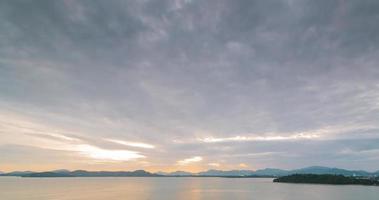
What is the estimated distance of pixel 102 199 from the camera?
8819 centimetres

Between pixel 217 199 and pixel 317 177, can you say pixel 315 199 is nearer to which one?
pixel 217 199

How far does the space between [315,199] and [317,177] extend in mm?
114078

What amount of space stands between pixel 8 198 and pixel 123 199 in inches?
1484

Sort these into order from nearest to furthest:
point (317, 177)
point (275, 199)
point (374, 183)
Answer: point (275, 199) < point (374, 183) < point (317, 177)

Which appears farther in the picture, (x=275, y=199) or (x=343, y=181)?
(x=343, y=181)

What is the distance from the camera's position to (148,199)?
289ft

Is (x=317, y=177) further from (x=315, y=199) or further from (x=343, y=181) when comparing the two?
(x=315, y=199)

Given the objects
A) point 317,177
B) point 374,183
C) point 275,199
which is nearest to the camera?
point 275,199

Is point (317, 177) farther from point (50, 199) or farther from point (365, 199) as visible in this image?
point (50, 199)

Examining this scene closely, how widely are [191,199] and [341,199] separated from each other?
4765 centimetres

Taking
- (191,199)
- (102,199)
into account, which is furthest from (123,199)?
(191,199)

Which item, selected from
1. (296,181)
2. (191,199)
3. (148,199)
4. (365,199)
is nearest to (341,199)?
(365,199)

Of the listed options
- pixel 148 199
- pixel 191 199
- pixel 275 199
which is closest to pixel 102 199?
pixel 148 199

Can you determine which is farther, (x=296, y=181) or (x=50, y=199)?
(x=296, y=181)
